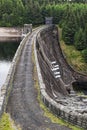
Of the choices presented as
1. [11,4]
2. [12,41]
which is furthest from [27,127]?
[11,4]

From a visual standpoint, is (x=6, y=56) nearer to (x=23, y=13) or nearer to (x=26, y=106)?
(x=23, y=13)

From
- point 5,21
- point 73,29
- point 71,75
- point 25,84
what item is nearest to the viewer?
point 25,84

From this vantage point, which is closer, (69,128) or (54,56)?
(69,128)

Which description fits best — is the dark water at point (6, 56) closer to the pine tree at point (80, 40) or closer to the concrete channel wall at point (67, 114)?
the pine tree at point (80, 40)

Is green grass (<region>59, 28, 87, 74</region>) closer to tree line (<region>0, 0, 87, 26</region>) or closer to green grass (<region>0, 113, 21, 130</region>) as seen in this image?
tree line (<region>0, 0, 87, 26</region>)

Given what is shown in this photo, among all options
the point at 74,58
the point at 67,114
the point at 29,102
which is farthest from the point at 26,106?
the point at 74,58

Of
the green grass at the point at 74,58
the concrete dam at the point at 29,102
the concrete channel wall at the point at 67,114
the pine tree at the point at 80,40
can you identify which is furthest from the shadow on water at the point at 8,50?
the concrete channel wall at the point at 67,114

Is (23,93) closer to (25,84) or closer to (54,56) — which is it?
(25,84)

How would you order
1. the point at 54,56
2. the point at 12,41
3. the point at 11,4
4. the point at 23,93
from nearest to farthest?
the point at 23,93 → the point at 54,56 → the point at 12,41 → the point at 11,4
